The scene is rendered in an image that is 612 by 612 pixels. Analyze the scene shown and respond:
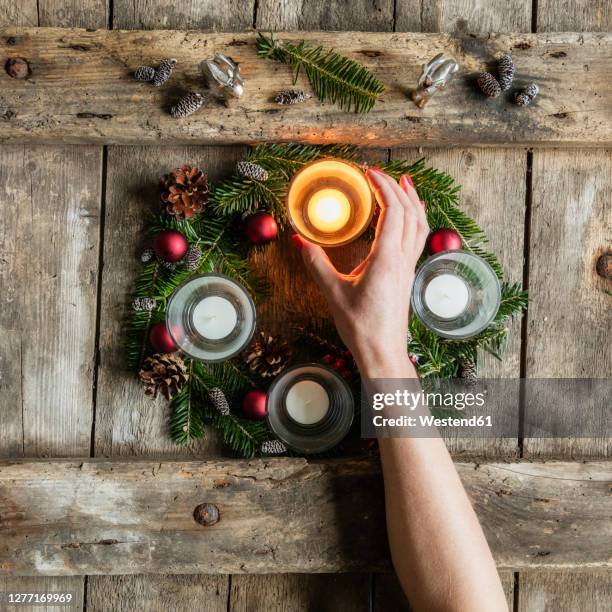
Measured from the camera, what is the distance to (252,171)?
40.3 inches

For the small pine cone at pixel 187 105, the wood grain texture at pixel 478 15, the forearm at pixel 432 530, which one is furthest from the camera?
the wood grain texture at pixel 478 15

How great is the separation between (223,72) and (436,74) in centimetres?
34

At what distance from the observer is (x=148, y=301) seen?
1.06 metres

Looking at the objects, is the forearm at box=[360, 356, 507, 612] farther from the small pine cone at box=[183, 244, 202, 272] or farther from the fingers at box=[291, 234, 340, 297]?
the small pine cone at box=[183, 244, 202, 272]

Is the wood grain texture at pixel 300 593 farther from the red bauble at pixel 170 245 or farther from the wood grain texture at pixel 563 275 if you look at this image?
the red bauble at pixel 170 245

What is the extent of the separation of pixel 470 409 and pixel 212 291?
0.51 m

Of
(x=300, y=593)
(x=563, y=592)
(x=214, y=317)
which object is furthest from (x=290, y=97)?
(x=563, y=592)

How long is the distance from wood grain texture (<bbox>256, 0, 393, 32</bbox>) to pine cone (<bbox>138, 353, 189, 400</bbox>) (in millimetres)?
620

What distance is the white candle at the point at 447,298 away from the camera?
1015mm

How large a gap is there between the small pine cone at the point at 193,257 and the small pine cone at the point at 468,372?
1.62ft

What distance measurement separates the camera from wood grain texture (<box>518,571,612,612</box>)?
114 cm

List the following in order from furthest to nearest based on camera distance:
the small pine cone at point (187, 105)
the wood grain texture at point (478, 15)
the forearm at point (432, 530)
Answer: the wood grain texture at point (478, 15)
the small pine cone at point (187, 105)
the forearm at point (432, 530)

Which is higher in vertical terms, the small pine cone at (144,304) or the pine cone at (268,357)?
the small pine cone at (144,304)

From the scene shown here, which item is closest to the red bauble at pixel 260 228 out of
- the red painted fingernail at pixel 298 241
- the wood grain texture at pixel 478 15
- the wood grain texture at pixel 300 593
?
the red painted fingernail at pixel 298 241
